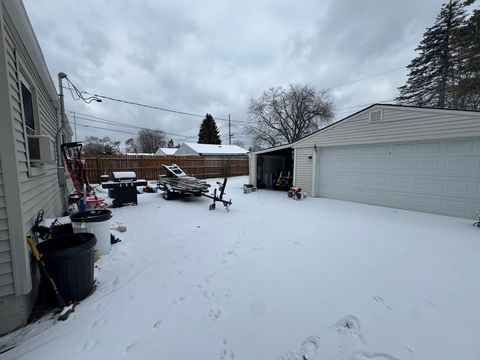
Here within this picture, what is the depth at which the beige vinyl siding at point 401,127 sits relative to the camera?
5503 mm

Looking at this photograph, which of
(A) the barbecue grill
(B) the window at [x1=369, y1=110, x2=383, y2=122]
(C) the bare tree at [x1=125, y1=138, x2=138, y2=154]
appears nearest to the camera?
(B) the window at [x1=369, y1=110, x2=383, y2=122]

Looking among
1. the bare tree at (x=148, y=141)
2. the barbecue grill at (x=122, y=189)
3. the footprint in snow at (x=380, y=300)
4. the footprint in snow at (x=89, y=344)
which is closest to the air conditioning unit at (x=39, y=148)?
the footprint in snow at (x=89, y=344)

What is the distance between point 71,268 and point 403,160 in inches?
342

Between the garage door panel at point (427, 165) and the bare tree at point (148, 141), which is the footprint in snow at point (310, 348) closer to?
the garage door panel at point (427, 165)

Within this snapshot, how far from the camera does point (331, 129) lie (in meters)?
8.38

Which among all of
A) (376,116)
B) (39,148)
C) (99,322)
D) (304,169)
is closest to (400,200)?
(376,116)

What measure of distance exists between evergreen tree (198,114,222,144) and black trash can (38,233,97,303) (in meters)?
32.2

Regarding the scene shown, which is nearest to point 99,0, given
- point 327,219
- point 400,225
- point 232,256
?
point 232,256

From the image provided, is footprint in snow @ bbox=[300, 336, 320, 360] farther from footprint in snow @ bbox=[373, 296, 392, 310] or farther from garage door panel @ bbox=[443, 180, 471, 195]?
garage door panel @ bbox=[443, 180, 471, 195]

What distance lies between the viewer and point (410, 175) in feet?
21.3

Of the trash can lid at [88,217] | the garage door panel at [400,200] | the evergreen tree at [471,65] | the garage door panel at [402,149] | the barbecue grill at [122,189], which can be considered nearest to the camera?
the trash can lid at [88,217]

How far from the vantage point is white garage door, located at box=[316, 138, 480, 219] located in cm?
553

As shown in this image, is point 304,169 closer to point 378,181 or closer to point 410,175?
point 378,181

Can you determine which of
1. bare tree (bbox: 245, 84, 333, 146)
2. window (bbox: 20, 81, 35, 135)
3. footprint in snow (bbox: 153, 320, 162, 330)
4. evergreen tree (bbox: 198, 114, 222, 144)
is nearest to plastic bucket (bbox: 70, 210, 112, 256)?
window (bbox: 20, 81, 35, 135)
